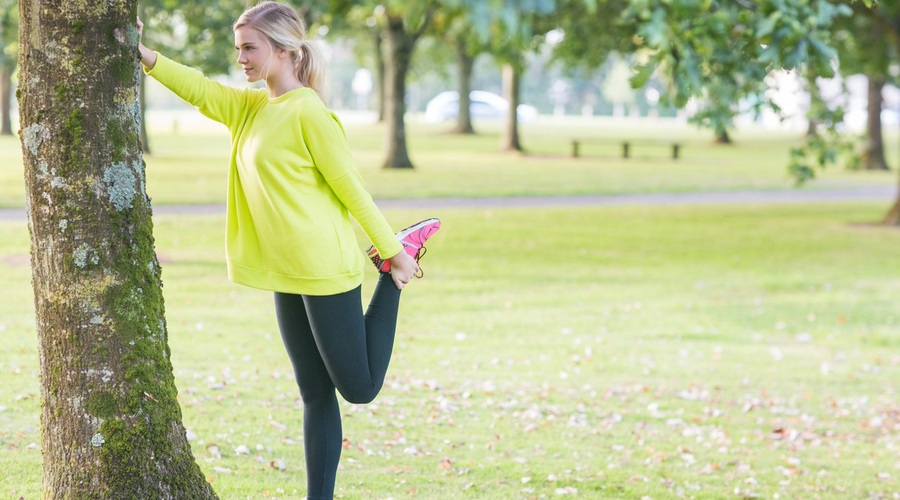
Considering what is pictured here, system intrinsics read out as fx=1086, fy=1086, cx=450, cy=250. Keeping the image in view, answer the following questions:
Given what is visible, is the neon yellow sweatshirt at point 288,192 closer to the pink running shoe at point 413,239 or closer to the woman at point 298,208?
the woman at point 298,208

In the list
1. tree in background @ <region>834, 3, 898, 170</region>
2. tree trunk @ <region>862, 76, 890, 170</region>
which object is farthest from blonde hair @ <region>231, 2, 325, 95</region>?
tree trunk @ <region>862, 76, 890, 170</region>

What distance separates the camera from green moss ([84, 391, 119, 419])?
3564mm

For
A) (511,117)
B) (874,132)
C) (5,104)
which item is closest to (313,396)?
(874,132)

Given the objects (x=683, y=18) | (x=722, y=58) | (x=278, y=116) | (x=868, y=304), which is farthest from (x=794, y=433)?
(x=868, y=304)

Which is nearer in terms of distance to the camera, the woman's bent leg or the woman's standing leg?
the woman's bent leg

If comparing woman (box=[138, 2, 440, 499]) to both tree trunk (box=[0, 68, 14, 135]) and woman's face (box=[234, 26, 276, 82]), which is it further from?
tree trunk (box=[0, 68, 14, 135])

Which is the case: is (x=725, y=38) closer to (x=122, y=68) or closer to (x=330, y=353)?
(x=330, y=353)

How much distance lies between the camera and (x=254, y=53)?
3551 millimetres

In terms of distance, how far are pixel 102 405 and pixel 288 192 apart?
0.94 m

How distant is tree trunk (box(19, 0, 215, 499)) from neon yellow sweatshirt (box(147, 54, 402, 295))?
0.24 m

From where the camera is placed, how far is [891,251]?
16.4m

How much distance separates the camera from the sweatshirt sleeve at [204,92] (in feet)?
11.9

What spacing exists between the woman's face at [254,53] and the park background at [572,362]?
2093mm

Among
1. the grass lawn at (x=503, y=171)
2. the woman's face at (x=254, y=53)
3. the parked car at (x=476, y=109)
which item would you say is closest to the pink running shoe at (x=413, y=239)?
the woman's face at (x=254, y=53)
